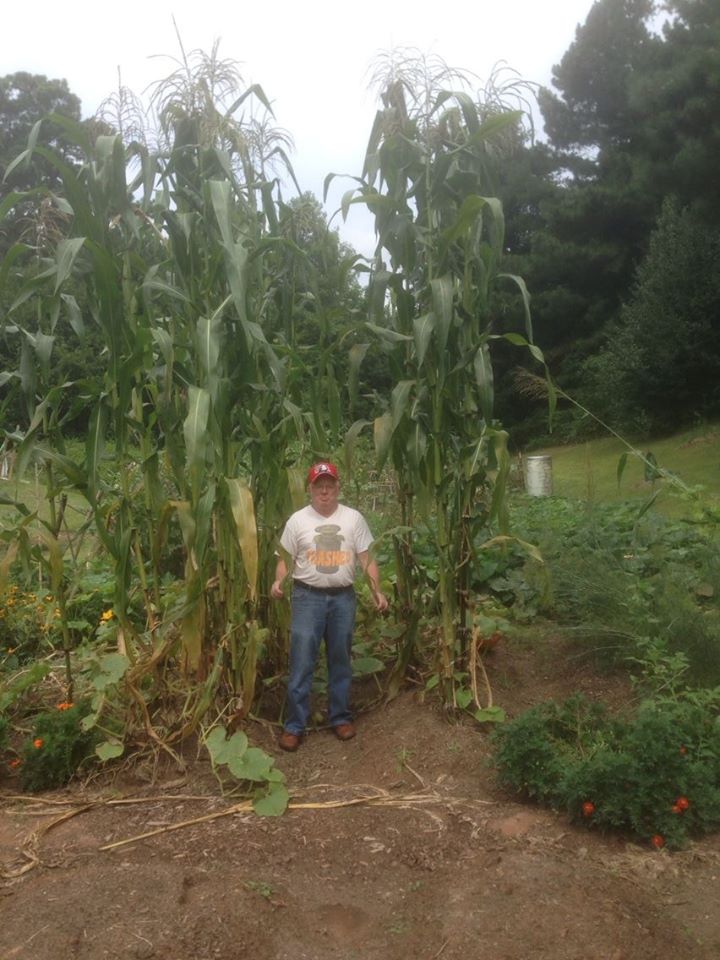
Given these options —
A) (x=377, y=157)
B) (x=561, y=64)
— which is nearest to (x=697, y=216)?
(x=561, y=64)

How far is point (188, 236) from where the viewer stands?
3.68 metres

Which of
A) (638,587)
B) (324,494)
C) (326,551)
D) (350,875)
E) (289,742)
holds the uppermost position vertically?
(324,494)

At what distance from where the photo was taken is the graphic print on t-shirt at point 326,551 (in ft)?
13.5

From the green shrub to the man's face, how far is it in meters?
1.38

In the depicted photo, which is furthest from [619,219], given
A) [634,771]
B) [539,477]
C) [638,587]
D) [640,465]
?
[634,771]

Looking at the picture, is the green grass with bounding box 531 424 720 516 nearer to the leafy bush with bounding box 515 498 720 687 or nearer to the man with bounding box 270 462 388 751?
the leafy bush with bounding box 515 498 720 687

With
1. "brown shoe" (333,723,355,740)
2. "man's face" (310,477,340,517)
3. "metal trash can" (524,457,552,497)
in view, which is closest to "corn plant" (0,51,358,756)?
"man's face" (310,477,340,517)

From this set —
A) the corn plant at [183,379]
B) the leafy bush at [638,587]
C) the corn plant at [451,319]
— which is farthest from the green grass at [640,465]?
the corn plant at [183,379]

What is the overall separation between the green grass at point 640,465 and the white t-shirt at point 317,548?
6824mm

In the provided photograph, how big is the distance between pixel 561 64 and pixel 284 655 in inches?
1071

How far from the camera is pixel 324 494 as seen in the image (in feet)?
13.5

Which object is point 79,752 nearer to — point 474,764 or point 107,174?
point 474,764

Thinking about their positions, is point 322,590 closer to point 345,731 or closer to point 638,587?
point 345,731

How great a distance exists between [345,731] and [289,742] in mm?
276
